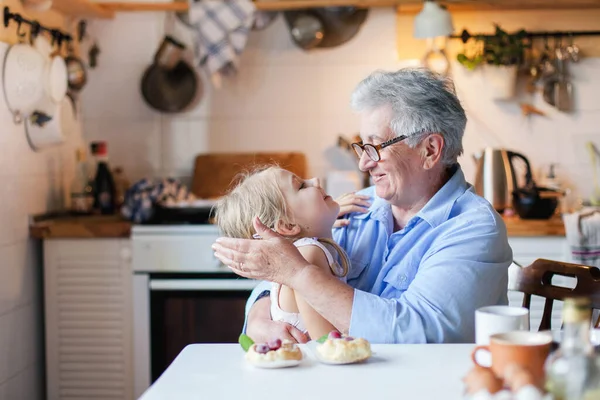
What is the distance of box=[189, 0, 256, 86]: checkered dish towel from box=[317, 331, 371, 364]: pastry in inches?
104

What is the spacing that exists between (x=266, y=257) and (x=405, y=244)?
1.31 feet

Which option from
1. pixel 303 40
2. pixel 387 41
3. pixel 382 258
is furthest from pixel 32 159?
pixel 382 258

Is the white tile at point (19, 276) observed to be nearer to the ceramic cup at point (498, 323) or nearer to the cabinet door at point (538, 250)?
the cabinet door at point (538, 250)

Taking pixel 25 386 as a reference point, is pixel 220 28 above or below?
above

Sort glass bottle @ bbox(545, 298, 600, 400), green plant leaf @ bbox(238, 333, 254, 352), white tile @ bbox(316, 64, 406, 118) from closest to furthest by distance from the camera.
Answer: glass bottle @ bbox(545, 298, 600, 400), green plant leaf @ bbox(238, 333, 254, 352), white tile @ bbox(316, 64, 406, 118)

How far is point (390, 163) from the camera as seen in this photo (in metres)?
2.02

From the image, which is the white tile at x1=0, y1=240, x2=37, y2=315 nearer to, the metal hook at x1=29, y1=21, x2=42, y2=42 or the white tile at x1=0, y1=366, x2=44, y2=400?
the white tile at x1=0, y1=366, x2=44, y2=400

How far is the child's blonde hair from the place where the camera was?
6.68 feet

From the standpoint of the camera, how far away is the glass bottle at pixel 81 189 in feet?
12.6

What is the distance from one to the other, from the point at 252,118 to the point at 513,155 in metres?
1.27

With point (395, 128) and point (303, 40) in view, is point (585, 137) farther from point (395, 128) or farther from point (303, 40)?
point (395, 128)

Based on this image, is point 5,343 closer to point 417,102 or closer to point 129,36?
point 129,36

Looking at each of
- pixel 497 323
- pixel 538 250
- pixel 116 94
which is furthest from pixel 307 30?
pixel 497 323

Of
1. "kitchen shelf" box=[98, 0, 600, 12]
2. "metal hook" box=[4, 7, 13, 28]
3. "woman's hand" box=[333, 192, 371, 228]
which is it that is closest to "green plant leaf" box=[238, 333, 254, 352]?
"woman's hand" box=[333, 192, 371, 228]
